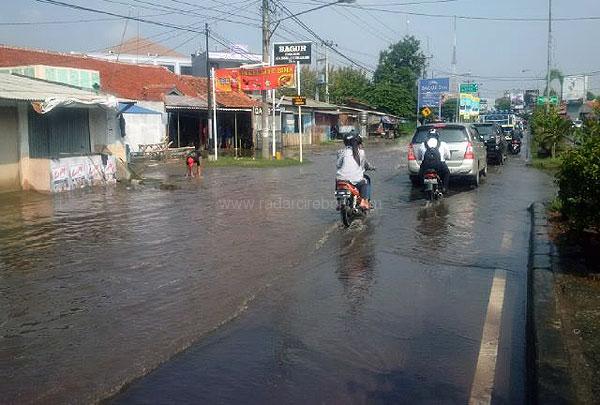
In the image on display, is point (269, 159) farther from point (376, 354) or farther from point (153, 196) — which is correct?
point (376, 354)

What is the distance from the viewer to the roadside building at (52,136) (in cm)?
1653

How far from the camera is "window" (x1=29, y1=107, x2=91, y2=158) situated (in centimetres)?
1755

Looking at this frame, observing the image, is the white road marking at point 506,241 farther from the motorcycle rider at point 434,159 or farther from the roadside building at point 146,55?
the roadside building at point 146,55

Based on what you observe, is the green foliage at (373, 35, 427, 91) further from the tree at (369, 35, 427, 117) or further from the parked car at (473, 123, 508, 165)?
the parked car at (473, 123, 508, 165)

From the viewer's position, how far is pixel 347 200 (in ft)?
35.7

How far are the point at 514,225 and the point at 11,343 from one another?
8.55 metres

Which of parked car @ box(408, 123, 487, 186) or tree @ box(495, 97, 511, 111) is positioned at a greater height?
tree @ box(495, 97, 511, 111)

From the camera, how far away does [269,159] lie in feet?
99.8

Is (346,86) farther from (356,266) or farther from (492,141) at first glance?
(356,266)

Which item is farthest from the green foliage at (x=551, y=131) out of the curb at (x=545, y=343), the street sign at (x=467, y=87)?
the street sign at (x=467, y=87)

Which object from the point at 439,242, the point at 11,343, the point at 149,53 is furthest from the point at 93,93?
the point at 149,53

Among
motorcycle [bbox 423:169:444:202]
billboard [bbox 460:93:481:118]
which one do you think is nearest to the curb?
motorcycle [bbox 423:169:444:202]

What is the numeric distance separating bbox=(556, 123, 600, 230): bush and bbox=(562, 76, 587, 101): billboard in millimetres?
80741

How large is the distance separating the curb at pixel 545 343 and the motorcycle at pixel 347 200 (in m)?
3.82
